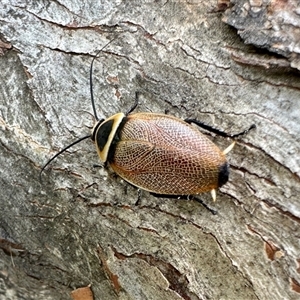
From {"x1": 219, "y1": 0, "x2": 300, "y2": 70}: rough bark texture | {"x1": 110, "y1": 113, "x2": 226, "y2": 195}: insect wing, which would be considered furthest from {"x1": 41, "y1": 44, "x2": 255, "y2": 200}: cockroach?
{"x1": 219, "y1": 0, "x2": 300, "y2": 70}: rough bark texture

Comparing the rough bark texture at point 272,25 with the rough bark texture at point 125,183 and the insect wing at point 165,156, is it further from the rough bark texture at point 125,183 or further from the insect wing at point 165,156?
the insect wing at point 165,156

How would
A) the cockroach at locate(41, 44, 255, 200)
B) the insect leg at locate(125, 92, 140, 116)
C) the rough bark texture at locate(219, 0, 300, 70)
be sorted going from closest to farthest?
the rough bark texture at locate(219, 0, 300, 70)
the cockroach at locate(41, 44, 255, 200)
the insect leg at locate(125, 92, 140, 116)

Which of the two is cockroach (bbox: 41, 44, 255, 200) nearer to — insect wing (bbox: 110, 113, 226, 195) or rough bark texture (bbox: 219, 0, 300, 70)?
insect wing (bbox: 110, 113, 226, 195)

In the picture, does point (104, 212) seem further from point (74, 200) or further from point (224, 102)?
point (224, 102)

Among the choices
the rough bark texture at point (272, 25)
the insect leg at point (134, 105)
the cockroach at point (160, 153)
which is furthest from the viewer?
the insect leg at point (134, 105)

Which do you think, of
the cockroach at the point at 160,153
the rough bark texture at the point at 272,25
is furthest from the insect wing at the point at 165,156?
the rough bark texture at the point at 272,25

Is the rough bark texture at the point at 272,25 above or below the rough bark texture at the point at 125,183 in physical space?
above
